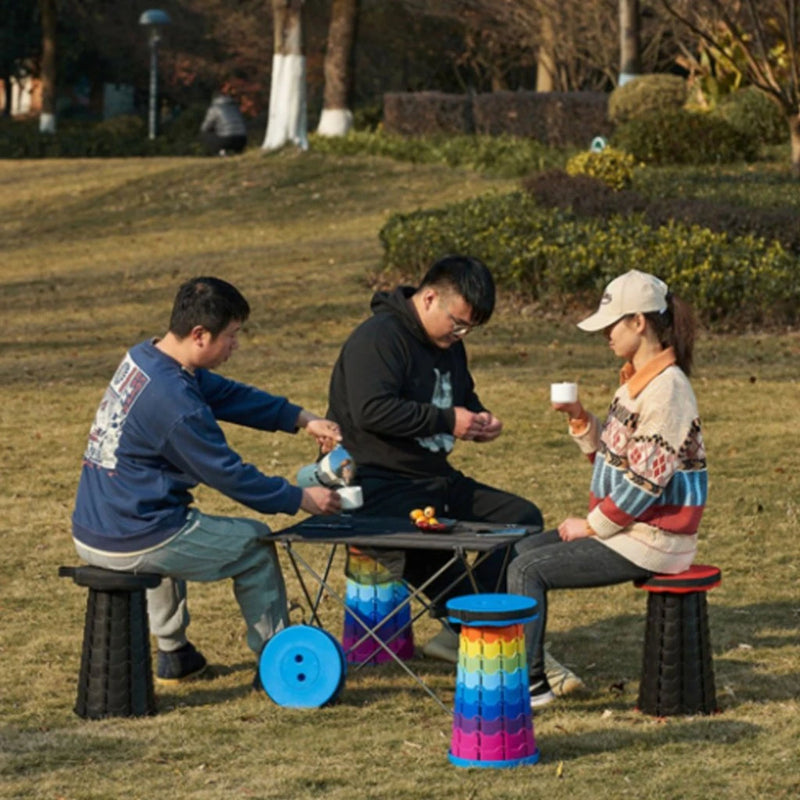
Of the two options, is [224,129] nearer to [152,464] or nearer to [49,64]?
[49,64]

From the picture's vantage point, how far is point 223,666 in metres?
7.00

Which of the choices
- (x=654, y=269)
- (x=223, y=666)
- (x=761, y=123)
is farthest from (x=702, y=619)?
(x=761, y=123)

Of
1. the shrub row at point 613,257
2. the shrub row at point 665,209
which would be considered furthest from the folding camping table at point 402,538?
the shrub row at point 665,209

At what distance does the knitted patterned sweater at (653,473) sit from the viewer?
6109 mm

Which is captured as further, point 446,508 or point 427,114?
point 427,114

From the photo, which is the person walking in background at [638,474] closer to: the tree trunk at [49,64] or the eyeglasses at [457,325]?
the eyeglasses at [457,325]

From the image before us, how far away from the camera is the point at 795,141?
24.1 m

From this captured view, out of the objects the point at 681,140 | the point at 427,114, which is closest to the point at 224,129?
the point at 427,114

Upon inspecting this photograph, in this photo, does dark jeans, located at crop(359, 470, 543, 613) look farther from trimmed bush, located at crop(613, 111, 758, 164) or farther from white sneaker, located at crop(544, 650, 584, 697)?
trimmed bush, located at crop(613, 111, 758, 164)

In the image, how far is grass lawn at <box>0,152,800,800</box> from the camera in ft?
18.3

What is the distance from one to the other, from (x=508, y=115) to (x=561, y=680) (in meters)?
26.2

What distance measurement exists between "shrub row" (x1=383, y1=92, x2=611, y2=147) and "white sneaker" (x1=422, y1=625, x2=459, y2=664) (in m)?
23.3

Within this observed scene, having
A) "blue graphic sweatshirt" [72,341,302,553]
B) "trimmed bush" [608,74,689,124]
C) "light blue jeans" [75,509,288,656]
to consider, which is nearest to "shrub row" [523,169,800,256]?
"trimmed bush" [608,74,689,124]

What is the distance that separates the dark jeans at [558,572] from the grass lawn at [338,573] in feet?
0.92
